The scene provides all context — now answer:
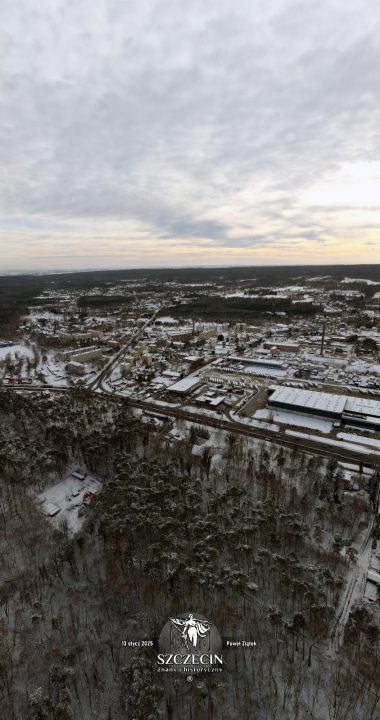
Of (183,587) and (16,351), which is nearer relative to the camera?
(183,587)

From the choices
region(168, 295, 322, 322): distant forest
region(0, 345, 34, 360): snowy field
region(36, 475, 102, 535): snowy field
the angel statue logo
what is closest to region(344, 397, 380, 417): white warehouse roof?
region(36, 475, 102, 535): snowy field

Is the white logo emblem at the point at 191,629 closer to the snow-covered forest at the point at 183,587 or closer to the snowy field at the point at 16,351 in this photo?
the snow-covered forest at the point at 183,587

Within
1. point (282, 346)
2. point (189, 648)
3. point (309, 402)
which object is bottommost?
point (189, 648)

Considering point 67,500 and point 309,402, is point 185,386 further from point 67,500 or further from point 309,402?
point 67,500

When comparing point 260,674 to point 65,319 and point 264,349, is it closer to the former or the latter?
point 264,349

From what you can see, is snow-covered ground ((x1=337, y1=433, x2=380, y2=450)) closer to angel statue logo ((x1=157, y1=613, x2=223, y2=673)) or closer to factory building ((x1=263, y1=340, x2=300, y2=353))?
angel statue logo ((x1=157, y1=613, x2=223, y2=673))

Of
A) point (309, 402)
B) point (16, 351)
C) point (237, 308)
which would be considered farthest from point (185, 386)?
point (237, 308)
